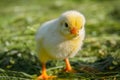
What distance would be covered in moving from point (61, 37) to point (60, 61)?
2.73 ft

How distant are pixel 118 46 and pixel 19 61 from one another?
114 centimetres

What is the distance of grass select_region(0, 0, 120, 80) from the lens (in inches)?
179

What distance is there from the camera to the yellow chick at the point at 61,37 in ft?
13.2

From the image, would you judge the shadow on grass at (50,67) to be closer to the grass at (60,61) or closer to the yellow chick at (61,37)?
the grass at (60,61)

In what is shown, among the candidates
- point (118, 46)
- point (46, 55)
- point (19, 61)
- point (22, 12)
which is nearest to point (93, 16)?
point (22, 12)

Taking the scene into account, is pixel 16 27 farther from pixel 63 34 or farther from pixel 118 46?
pixel 63 34

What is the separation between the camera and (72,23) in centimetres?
402

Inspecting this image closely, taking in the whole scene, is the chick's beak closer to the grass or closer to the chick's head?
the chick's head

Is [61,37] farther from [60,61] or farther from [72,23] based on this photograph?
[60,61]

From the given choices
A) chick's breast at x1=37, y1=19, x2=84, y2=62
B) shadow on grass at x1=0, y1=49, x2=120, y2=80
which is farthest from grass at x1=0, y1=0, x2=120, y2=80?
chick's breast at x1=37, y1=19, x2=84, y2=62

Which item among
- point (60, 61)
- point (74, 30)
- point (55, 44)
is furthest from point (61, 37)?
point (60, 61)

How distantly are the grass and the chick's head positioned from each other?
0.45 m

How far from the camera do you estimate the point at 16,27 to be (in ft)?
22.4

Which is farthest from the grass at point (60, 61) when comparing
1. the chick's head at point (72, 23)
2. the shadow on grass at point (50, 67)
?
the chick's head at point (72, 23)
